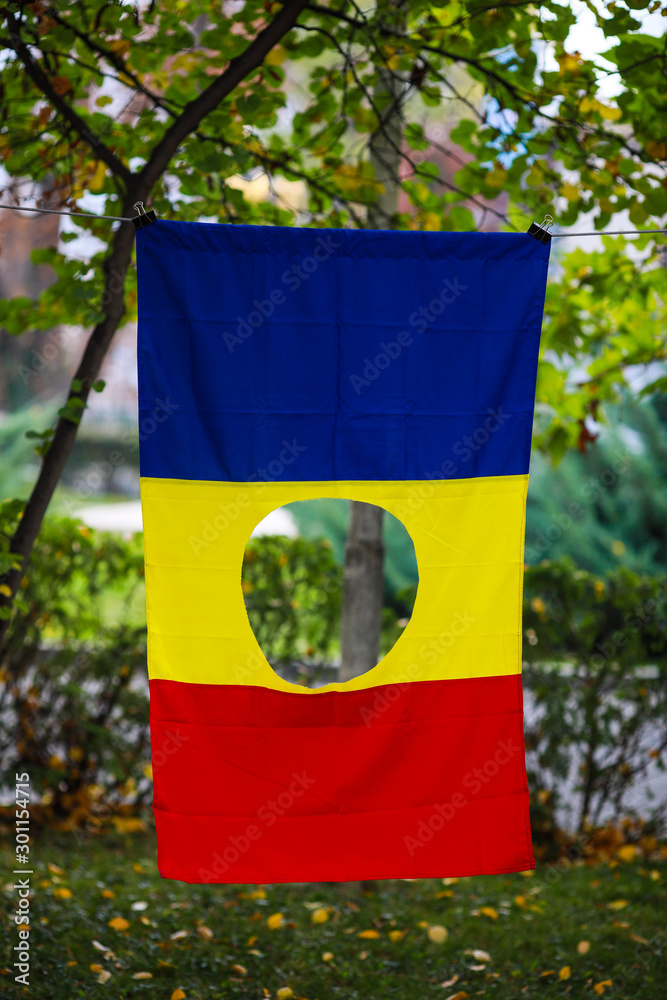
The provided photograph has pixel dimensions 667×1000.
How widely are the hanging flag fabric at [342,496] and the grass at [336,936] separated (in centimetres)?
94

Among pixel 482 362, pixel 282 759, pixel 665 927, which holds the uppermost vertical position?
pixel 482 362

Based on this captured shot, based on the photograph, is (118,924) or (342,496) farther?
(118,924)

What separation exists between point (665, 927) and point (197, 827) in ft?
7.22

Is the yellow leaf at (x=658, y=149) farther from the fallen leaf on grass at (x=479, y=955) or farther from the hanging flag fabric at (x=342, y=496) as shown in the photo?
the fallen leaf on grass at (x=479, y=955)

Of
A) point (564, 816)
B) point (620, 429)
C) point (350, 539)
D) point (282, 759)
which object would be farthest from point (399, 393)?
point (620, 429)

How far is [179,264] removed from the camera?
2176mm

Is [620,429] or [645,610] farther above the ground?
[620,429]

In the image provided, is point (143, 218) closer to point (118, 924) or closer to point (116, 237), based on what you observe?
point (116, 237)

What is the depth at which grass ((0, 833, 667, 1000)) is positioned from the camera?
2850mm

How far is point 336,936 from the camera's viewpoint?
327 cm

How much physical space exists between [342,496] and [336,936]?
1.98m

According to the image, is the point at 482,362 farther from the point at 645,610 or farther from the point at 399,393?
the point at 645,610

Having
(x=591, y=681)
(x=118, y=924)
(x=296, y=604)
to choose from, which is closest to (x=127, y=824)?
(x=118, y=924)

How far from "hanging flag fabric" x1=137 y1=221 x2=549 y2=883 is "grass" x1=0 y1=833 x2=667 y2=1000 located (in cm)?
94
